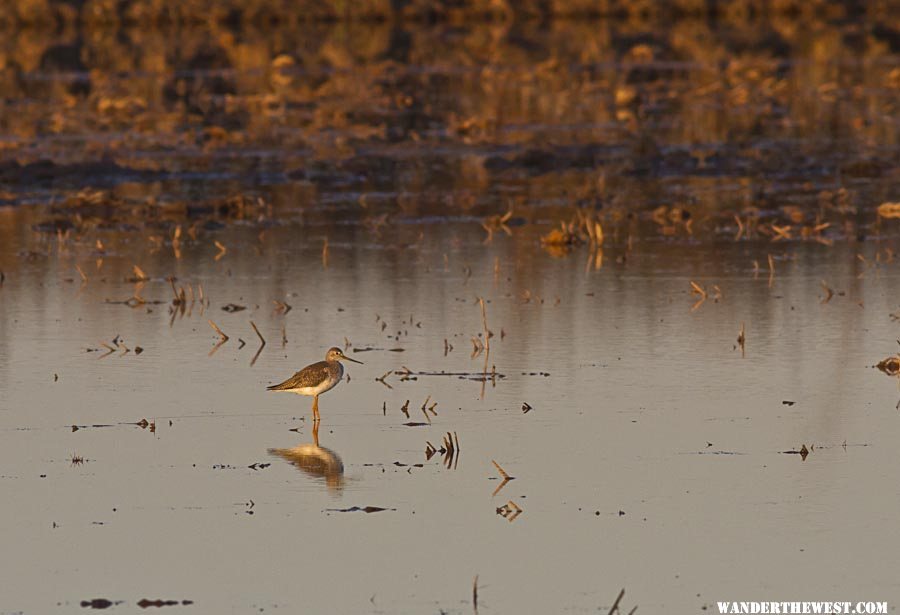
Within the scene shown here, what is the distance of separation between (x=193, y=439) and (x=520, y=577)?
3.38 m

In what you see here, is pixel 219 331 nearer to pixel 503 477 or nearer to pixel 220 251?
pixel 220 251

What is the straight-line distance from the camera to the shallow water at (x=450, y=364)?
8.95 meters

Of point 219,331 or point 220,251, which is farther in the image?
point 220,251

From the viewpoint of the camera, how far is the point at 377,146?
99.9ft

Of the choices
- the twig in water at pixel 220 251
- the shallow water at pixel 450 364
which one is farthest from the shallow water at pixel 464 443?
the twig in water at pixel 220 251

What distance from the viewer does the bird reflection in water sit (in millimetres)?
10531

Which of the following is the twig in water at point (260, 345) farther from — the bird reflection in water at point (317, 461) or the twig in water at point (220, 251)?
the twig in water at point (220, 251)

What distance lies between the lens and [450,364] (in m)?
13.7

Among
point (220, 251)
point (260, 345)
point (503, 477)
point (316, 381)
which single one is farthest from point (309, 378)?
point (220, 251)

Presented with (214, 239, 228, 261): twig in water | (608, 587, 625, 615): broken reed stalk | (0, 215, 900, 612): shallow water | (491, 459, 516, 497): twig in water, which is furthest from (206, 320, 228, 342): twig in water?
(608, 587, 625, 615): broken reed stalk

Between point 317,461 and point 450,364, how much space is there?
2.87 metres

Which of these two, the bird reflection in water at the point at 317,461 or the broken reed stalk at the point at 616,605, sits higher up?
the bird reflection in water at the point at 317,461

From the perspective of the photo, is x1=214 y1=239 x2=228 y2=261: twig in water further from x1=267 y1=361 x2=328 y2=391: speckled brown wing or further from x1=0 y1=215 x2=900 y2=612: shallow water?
x1=267 y1=361 x2=328 y2=391: speckled brown wing

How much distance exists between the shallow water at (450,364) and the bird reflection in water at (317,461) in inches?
1.1
